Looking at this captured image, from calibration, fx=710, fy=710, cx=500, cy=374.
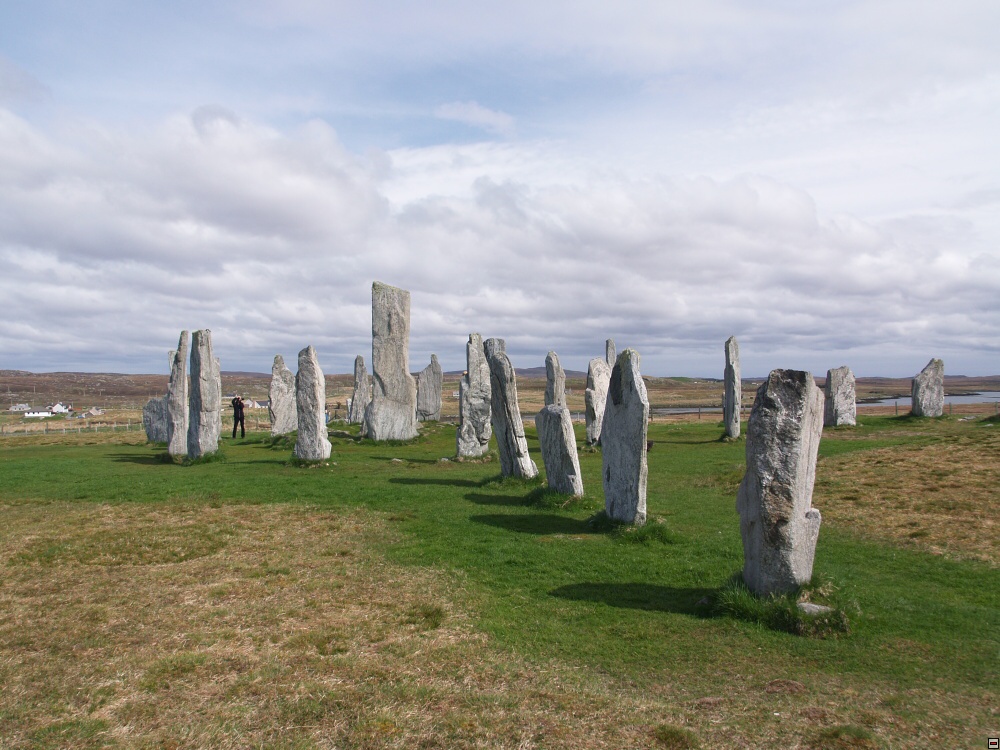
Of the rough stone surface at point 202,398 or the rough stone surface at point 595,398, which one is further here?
Answer: the rough stone surface at point 595,398

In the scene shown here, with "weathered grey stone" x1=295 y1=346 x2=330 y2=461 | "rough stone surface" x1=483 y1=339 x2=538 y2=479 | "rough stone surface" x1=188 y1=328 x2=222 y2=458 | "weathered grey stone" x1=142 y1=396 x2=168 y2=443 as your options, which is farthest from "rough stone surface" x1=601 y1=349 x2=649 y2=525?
"weathered grey stone" x1=142 y1=396 x2=168 y2=443

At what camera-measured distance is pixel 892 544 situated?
A: 11.4 m

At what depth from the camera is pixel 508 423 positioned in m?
17.2

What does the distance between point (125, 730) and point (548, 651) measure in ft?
12.1

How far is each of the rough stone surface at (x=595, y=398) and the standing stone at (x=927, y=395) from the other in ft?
47.4

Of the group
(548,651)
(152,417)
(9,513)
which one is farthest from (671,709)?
(152,417)

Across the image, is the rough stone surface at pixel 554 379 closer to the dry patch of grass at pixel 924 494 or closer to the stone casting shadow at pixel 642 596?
A: the dry patch of grass at pixel 924 494

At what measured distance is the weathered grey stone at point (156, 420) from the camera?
3016 cm

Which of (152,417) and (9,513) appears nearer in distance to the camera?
(9,513)

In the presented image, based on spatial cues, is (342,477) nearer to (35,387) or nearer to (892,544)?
(892,544)

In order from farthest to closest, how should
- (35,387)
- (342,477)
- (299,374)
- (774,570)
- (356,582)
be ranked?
1. (35,387)
2. (299,374)
3. (342,477)
4. (356,582)
5. (774,570)

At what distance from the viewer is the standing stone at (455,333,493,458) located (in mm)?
22750

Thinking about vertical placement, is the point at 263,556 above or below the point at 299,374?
below

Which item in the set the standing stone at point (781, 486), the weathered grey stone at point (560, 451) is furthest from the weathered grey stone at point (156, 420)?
the standing stone at point (781, 486)
